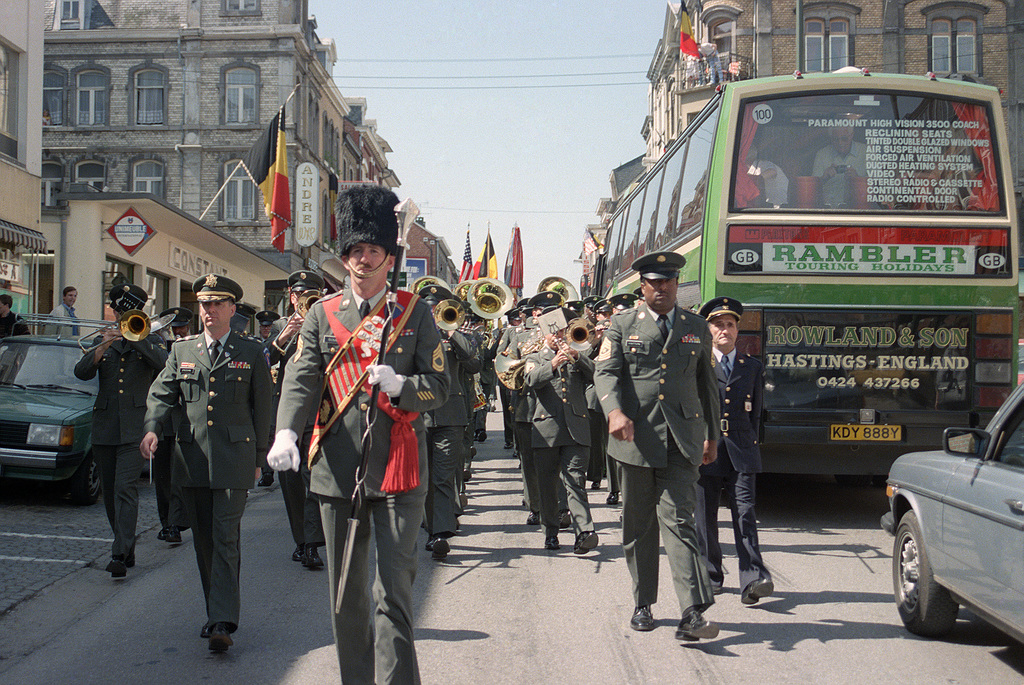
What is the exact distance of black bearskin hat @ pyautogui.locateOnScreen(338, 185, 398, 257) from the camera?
Result: 4.13m

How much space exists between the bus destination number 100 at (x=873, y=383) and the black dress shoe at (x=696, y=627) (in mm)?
3997

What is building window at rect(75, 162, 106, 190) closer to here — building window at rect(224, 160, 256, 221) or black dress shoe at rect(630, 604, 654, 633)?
building window at rect(224, 160, 256, 221)

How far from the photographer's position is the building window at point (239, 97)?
36.4 m

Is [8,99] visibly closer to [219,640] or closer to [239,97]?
[219,640]

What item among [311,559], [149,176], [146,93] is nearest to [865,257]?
[311,559]

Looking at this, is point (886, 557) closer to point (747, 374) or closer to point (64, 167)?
point (747, 374)

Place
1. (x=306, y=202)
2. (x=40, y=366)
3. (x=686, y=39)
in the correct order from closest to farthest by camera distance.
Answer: (x=40, y=366), (x=686, y=39), (x=306, y=202)

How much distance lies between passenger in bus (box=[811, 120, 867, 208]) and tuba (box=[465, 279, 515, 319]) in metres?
4.00

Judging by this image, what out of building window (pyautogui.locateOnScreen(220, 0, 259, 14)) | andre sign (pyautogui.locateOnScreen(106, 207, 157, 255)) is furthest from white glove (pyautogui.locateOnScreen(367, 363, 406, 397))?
building window (pyautogui.locateOnScreen(220, 0, 259, 14))

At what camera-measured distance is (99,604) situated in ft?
20.8

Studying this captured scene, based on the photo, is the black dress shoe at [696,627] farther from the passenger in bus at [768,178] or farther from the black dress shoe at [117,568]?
the passenger in bus at [768,178]

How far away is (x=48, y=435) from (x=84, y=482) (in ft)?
2.30

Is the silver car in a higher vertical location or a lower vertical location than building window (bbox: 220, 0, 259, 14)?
lower

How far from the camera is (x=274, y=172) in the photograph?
24906 mm
